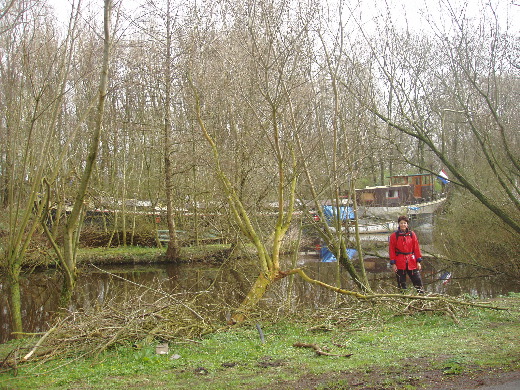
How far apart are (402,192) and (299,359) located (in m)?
31.3

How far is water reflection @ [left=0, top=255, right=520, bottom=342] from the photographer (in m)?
12.1

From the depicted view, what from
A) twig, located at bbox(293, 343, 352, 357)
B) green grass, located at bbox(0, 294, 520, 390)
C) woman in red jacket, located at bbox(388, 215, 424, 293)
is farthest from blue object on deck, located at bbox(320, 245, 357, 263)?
twig, located at bbox(293, 343, 352, 357)

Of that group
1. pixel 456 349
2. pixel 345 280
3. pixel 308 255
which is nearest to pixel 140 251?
pixel 308 255

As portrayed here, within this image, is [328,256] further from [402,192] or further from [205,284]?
[402,192]

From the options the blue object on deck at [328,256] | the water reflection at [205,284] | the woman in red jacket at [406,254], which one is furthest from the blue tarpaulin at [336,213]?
the blue object on deck at [328,256]

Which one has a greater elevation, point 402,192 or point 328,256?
point 402,192

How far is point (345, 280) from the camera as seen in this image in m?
15.4

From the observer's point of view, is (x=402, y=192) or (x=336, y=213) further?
(x=402, y=192)

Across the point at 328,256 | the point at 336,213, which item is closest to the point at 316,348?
the point at 336,213

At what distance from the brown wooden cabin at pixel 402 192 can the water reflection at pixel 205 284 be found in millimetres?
11887

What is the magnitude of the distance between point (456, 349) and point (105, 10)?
6279 millimetres

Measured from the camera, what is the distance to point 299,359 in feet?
18.5

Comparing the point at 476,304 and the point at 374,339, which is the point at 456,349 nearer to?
the point at 374,339

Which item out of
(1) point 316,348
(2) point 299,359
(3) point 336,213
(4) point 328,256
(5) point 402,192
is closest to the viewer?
(2) point 299,359
